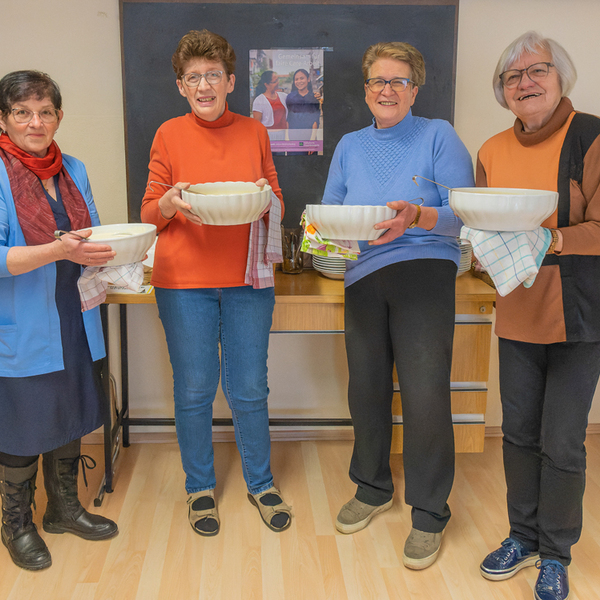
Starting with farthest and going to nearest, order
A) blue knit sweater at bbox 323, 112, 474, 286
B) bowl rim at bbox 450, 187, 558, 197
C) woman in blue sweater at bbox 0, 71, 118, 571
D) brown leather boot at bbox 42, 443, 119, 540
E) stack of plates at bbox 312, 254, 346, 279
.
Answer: stack of plates at bbox 312, 254, 346, 279 → brown leather boot at bbox 42, 443, 119, 540 → blue knit sweater at bbox 323, 112, 474, 286 → woman in blue sweater at bbox 0, 71, 118, 571 → bowl rim at bbox 450, 187, 558, 197

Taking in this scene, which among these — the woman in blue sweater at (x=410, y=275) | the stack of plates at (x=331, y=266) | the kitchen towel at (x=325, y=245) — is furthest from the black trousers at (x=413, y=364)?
the stack of plates at (x=331, y=266)

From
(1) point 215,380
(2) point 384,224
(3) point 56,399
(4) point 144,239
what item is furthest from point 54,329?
(2) point 384,224

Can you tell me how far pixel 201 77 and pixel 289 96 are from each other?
2.35 feet

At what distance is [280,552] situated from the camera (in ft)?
5.78

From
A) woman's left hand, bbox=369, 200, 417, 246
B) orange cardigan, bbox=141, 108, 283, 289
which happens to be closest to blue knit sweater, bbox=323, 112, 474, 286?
woman's left hand, bbox=369, 200, 417, 246

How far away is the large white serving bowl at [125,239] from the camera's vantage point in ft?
4.42

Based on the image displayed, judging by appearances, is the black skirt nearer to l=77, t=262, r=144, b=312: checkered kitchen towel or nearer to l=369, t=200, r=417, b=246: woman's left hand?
l=77, t=262, r=144, b=312: checkered kitchen towel

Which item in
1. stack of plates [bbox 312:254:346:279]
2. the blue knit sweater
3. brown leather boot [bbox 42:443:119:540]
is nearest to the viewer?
the blue knit sweater

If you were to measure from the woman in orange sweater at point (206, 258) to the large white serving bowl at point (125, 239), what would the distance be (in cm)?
12

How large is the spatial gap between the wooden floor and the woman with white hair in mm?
283

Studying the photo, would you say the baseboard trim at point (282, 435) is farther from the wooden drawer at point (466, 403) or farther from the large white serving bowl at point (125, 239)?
the large white serving bowl at point (125, 239)

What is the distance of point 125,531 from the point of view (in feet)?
6.13

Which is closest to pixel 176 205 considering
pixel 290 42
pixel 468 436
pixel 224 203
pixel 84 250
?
pixel 224 203

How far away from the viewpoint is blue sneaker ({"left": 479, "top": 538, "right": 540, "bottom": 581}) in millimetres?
1624
